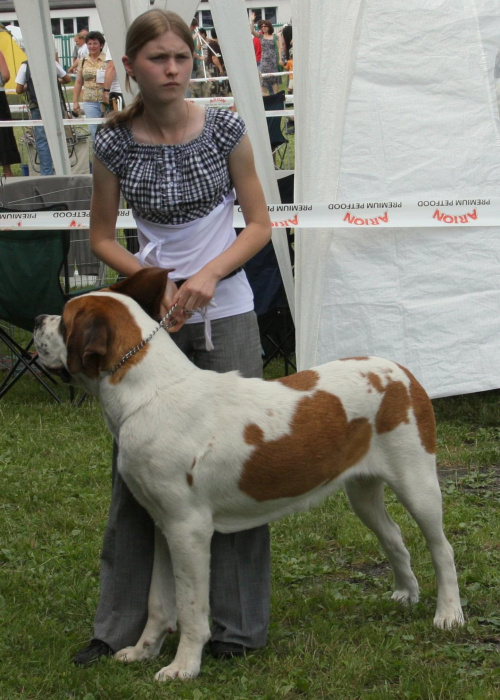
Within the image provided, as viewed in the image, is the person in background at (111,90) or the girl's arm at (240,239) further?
the person in background at (111,90)

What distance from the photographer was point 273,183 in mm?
6898

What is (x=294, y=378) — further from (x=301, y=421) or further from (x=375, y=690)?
(x=375, y=690)

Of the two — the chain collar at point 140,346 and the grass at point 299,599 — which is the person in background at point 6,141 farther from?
the chain collar at point 140,346

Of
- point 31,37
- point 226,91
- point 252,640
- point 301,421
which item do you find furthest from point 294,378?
point 226,91

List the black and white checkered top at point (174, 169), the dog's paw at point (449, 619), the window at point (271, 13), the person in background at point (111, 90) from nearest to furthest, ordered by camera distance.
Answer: the black and white checkered top at point (174, 169), the dog's paw at point (449, 619), the person in background at point (111, 90), the window at point (271, 13)

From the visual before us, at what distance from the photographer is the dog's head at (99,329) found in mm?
3152

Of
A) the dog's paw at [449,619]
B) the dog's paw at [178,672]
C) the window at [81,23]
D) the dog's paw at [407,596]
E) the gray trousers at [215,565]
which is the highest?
the gray trousers at [215,565]

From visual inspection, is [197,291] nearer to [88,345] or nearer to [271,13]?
[88,345]

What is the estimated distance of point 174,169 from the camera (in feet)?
11.0

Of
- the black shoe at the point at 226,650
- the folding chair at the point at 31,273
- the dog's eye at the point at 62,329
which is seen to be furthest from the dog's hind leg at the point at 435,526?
the folding chair at the point at 31,273

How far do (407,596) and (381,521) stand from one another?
1.24 ft

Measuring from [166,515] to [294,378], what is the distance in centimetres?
68

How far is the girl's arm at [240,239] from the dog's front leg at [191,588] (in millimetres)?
744

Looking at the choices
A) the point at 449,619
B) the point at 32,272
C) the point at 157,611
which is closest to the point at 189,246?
the point at 157,611
